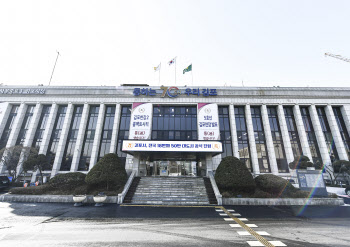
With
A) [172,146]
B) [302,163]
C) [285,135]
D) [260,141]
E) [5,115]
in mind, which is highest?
[5,115]

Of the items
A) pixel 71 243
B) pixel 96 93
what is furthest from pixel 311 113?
pixel 96 93

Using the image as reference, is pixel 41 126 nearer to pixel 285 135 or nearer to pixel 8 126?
pixel 8 126

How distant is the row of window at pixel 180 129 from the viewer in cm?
2838

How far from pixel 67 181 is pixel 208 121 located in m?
23.6

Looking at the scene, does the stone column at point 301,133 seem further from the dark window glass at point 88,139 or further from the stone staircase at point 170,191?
the dark window glass at point 88,139

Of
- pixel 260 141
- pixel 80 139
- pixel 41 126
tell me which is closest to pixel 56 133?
pixel 41 126

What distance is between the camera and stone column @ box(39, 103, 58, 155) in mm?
28405

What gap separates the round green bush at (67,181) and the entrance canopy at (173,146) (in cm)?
677

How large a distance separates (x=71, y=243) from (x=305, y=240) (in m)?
11.0

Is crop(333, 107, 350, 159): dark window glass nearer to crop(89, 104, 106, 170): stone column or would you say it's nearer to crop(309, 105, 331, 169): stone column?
crop(309, 105, 331, 169): stone column

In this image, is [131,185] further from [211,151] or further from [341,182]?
[341,182]

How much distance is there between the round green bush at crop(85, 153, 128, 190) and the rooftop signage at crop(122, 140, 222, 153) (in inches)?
93.7

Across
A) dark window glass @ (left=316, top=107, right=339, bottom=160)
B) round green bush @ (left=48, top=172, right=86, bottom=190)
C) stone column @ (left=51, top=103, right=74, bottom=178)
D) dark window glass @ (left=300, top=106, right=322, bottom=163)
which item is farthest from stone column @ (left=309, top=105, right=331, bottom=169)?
stone column @ (left=51, top=103, right=74, bottom=178)

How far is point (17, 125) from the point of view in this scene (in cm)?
3006
